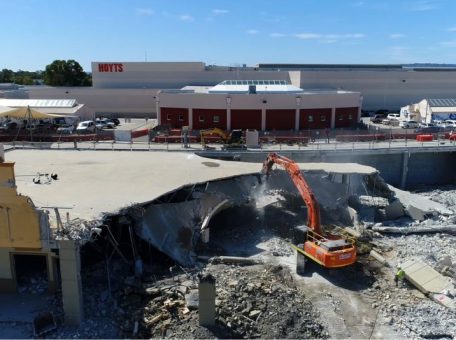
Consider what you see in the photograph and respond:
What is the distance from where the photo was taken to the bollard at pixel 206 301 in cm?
1378

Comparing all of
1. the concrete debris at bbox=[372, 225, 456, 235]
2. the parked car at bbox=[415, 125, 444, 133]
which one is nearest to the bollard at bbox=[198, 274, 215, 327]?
the concrete debris at bbox=[372, 225, 456, 235]

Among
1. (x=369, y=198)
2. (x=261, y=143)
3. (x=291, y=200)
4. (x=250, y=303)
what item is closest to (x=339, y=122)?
(x=261, y=143)

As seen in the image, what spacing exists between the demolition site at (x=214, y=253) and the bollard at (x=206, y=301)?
44 mm

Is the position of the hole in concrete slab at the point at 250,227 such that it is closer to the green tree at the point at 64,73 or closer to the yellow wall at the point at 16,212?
the yellow wall at the point at 16,212

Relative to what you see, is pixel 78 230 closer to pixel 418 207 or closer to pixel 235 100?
pixel 418 207

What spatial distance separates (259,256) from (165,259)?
4258mm

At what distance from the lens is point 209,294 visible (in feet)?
45.2

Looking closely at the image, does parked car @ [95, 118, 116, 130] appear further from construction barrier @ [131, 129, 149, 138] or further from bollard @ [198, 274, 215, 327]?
bollard @ [198, 274, 215, 327]

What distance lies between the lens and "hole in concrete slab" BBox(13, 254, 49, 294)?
15.8 m

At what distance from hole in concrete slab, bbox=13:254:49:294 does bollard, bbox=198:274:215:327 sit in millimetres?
5819

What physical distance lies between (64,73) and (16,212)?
220 ft

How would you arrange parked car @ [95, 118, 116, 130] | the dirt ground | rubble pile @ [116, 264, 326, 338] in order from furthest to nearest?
1. parked car @ [95, 118, 116, 130]
2. the dirt ground
3. rubble pile @ [116, 264, 326, 338]

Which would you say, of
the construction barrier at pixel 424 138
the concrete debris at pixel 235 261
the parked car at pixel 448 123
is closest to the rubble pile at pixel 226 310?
the concrete debris at pixel 235 261

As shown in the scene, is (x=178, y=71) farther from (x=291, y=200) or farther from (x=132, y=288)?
(x=132, y=288)
